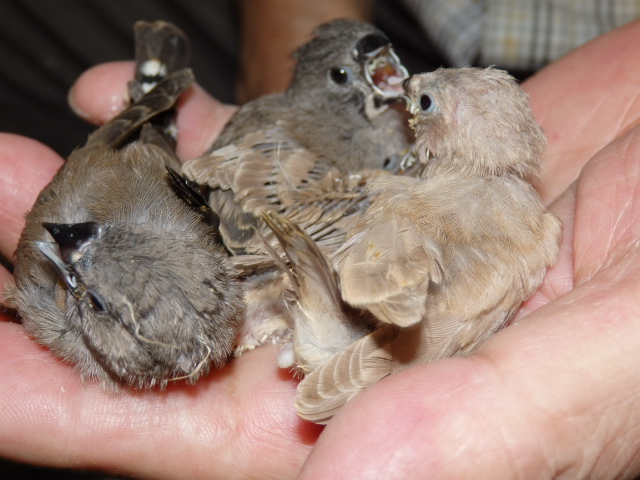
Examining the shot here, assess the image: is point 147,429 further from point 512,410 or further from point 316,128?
point 316,128

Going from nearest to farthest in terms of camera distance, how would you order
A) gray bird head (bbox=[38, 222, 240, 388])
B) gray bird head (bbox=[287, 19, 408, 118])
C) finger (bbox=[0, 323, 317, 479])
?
gray bird head (bbox=[38, 222, 240, 388]) → finger (bbox=[0, 323, 317, 479]) → gray bird head (bbox=[287, 19, 408, 118])

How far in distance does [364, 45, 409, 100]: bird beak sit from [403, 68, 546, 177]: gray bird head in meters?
0.81

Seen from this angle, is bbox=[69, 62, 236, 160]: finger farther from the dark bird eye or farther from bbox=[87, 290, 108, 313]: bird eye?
bbox=[87, 290, 108, 313]: bird eye

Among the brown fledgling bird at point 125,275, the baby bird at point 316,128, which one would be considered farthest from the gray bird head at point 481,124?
the brown fledgling bird at point 125,275

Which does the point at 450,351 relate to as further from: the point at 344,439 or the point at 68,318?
the point at 68,318

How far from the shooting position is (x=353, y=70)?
10.5 ft

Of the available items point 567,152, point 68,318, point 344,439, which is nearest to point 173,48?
point 68,318

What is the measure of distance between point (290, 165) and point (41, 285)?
3.39 feet

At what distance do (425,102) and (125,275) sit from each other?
1.22 metres

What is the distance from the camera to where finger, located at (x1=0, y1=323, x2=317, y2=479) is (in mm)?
2191

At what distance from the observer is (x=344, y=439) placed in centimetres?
161

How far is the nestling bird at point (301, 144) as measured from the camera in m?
2.43

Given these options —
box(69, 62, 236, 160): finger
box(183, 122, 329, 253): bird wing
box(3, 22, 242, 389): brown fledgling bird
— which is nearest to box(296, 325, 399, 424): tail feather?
box(3, 22, 242, 389): brown fledgling bird

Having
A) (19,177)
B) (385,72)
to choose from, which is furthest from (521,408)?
(19,177)
